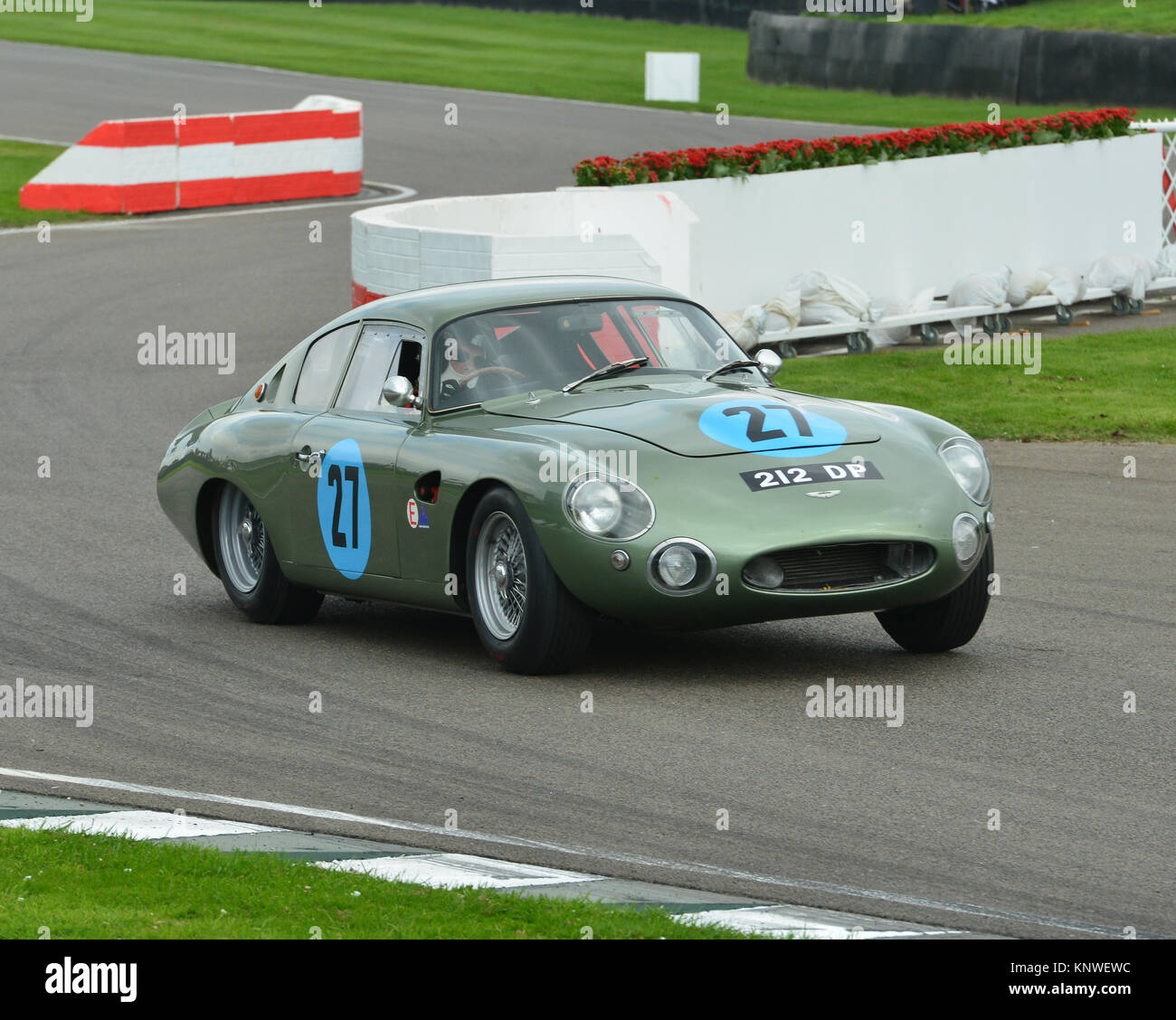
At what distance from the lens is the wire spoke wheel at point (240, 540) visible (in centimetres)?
1001

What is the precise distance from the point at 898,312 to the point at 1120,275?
3077 mm

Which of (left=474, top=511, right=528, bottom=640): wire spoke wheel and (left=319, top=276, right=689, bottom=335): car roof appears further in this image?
(left=319, top=276, right=689, bottom=335): car roof

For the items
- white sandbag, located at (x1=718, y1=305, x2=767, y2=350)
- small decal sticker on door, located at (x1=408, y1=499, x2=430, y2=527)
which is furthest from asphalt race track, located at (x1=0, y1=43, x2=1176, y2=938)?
white sandbag, located at (x1=718, y1=305, x2=767, y2=350)

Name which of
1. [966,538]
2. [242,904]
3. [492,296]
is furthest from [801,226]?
[242,904]

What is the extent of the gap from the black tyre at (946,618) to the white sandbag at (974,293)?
1075cm

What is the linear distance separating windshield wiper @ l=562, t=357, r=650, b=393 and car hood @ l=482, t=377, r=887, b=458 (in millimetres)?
79

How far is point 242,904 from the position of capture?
5551 millimetres

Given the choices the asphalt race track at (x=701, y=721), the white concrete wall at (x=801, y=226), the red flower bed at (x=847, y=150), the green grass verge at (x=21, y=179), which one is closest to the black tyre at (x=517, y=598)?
the asphalt race track at (x=701, y=721)

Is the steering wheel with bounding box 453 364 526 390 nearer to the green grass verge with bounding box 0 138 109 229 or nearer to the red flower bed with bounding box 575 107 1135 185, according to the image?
the red flower bed with bounding box 575 107 1135 185

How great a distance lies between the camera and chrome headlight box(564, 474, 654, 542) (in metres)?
8.02

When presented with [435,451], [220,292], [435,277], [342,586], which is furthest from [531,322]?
[220,292]

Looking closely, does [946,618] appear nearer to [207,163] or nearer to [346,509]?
[346,509]

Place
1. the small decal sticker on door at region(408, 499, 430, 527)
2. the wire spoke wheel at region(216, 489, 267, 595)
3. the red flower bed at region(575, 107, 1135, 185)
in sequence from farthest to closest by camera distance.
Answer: the red flower bed at region(575, 107, 1135, 185) → the wire spoke wheel at region(216, 489, 267, 595) → the small decal sticker on door at region(408, 499, 430, 527)

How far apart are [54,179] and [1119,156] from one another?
12805 millimetres
